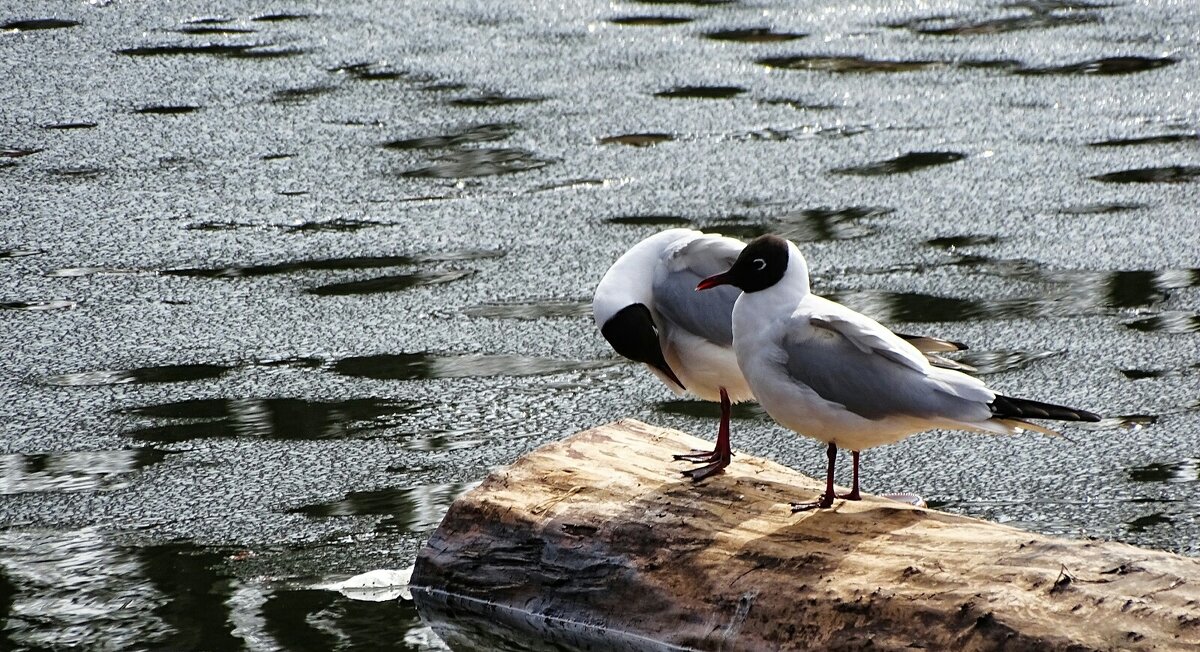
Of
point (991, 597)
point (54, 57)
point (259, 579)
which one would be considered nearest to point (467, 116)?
point (54, 57)

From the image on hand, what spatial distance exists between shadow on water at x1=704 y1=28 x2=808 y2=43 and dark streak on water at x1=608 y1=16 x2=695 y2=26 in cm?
46

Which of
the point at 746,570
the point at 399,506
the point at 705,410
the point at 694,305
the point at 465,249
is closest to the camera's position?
the point at 746,570

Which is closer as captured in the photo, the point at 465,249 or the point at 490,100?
the point at 465,249

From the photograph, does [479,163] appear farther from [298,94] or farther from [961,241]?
[961,241]

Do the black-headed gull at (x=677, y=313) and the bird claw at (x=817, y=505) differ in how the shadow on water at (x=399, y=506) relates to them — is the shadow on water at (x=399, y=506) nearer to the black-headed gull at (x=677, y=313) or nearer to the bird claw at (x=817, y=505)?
the black-headed gull at (x=677, y=313)

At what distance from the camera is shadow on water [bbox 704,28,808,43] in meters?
9.95

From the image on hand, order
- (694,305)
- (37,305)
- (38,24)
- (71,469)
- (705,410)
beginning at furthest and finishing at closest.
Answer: (38,24) → (37,305) → (705,410) → (71,469) → (694,305)

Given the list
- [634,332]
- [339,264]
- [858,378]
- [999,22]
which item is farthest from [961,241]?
[999,22]

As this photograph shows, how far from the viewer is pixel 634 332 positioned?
4254 mm

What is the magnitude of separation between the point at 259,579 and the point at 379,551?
1.08ft

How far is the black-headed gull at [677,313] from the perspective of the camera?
4.30 meters

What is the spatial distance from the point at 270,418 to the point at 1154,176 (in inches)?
170

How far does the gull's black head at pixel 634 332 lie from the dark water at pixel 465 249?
2.26 feet

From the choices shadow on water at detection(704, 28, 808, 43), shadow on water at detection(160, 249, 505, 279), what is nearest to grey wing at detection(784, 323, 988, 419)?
shadow on water at detection(160, 249, 505, 279)
